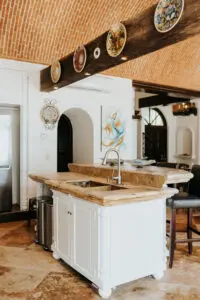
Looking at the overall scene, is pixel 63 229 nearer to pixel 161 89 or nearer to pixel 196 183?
pixel 196 183

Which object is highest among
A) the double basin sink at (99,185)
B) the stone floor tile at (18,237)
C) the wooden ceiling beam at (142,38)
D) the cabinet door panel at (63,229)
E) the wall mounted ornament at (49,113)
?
the wooden ceiling beam at (142,38)

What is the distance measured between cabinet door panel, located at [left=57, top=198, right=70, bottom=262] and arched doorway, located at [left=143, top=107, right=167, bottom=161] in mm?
8953

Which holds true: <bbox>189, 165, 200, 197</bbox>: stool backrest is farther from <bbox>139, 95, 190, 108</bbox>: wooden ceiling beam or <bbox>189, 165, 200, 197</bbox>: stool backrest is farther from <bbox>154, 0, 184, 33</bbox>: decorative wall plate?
<bbox>139, 95, 190, 108</bbox>: wooden ceiling beam

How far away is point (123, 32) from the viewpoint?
3.67m

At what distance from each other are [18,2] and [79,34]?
1.40 m

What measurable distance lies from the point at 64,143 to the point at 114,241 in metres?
5.56

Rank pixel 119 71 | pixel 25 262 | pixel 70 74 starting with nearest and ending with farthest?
pixel 25 262
pixel 70 74
pixel 119 71

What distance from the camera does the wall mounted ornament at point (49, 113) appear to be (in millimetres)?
6523

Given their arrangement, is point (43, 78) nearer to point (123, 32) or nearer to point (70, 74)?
point (70, 74)

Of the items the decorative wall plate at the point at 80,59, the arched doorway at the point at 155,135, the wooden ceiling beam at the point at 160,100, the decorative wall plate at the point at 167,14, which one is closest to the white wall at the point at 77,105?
the decorative wall plate at the point at 80,59

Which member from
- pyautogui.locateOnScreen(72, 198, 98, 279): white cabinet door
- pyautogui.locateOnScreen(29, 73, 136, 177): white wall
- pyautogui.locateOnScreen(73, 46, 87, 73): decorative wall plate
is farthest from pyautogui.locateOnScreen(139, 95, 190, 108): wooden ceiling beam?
pyautogui.locateOnScreen(72, 198, 98, 279): white cabinet door

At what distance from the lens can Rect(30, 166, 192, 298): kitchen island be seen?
9.59 feet

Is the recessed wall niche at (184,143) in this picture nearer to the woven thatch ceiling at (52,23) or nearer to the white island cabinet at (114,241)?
the woven thatch ceiling at (52,23)

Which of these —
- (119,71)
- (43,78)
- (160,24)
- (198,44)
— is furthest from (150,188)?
(198,44)
